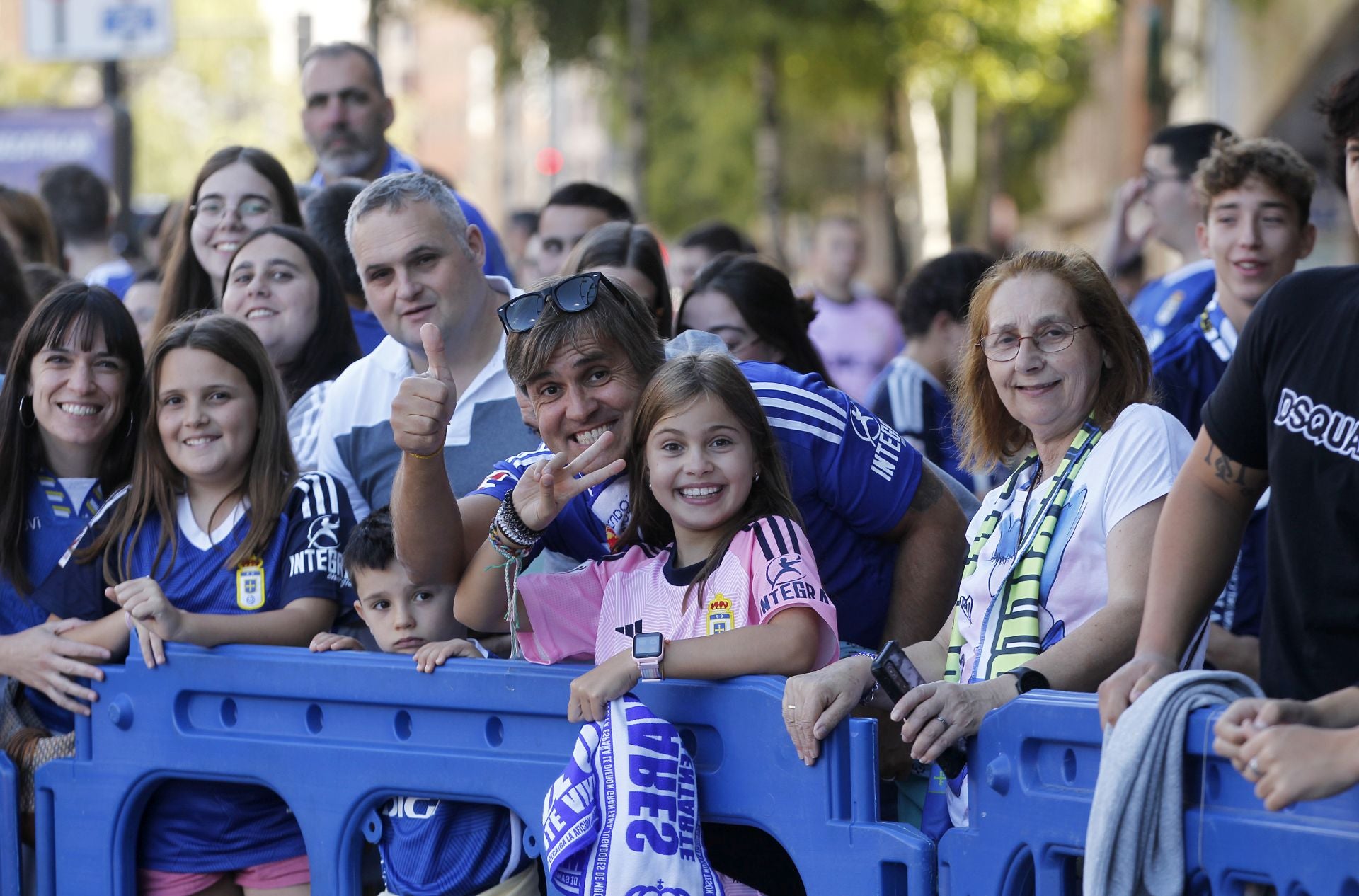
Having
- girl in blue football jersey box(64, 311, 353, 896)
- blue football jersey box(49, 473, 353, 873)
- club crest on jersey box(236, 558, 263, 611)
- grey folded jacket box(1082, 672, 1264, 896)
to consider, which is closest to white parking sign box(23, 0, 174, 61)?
girl in blue football jersey box(64, 311, 353, 896)

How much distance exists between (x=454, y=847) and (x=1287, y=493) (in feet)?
6.10

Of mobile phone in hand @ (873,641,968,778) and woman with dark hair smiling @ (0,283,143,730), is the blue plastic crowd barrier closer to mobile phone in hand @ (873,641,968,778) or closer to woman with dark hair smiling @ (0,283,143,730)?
woman with dark hair smiling @ (0,283,143,730)

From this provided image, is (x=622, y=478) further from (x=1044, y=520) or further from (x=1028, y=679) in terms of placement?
(x=1028, y=679)

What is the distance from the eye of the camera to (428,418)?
353 centimetres

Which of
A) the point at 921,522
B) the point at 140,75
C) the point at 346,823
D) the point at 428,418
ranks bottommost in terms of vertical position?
the point at 346,823

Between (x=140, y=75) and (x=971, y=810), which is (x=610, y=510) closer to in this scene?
(x=971, y=810)

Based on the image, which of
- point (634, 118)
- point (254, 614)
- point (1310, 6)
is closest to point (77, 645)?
point (254, 614)

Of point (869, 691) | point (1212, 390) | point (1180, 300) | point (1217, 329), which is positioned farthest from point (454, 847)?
point (1180, 300)

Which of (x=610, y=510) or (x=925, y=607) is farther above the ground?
(x=610, y=510)

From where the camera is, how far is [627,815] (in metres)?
2.90

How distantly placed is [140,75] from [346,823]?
4467 centimetres

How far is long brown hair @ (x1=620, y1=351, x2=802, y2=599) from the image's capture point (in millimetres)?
3375

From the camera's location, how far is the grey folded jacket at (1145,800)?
7.88 feet

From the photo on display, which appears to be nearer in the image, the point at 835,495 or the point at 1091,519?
the point at 1091,519
